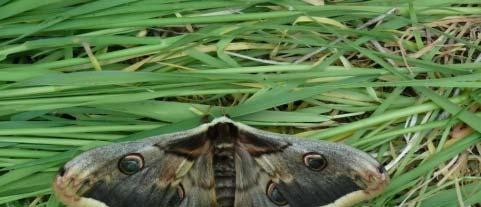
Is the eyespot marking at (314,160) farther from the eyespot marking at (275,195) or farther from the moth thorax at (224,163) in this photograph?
the moth thorax at (224,163)

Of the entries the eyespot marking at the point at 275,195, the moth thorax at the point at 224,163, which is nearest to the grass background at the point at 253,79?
the moth thorax at the point at 224,163

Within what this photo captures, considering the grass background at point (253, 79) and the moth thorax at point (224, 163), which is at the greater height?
the grass background at point (253, 79)

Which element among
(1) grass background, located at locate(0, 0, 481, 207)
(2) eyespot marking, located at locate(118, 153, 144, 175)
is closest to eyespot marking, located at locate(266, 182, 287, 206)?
(1) grass background, located at locate(0, 0, 481, 207)

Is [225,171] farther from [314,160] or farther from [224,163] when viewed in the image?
[314,160]

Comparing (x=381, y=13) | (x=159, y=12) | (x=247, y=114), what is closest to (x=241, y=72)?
(x=247, y=114)

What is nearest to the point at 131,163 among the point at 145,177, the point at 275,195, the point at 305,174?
the point at 145,177

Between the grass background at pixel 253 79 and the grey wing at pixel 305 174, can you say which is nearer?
the grey wing at pixel 305 174

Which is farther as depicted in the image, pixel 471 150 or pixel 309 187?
pixel 471 150

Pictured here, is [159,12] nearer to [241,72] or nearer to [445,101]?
[241,72]
